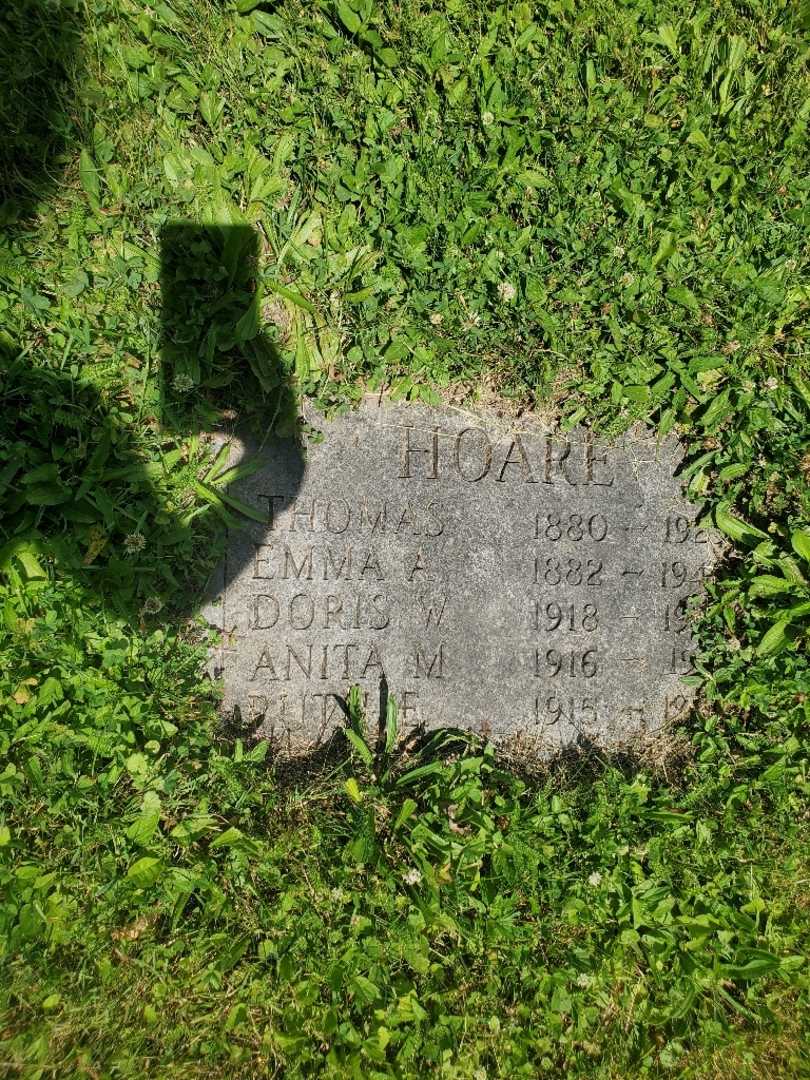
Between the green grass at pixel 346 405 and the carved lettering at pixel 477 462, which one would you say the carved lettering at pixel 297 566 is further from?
the carved lettering at pixel 477 462

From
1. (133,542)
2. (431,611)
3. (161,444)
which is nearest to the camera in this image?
(133,542)

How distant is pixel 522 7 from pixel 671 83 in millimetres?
781

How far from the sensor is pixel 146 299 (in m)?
2.77

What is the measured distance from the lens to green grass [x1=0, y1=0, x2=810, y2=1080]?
2551 millimetres

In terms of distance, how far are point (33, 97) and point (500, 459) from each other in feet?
8.13

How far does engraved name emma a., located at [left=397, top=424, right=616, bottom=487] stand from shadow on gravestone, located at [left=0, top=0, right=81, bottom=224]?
1865mm

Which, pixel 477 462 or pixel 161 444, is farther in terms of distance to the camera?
pixel 477 462

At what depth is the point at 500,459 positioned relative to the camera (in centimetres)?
300

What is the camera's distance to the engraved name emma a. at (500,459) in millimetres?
2953

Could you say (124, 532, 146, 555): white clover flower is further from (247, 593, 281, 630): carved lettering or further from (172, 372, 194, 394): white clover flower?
(172, 372, 194, 394): white clover flower

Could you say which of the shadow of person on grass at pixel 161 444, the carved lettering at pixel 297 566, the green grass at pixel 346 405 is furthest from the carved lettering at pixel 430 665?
the shadow of person on grass at pixel 161 444

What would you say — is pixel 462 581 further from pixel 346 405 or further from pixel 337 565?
pixel 346 405

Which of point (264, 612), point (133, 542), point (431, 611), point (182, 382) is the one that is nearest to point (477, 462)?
point (431, 611)

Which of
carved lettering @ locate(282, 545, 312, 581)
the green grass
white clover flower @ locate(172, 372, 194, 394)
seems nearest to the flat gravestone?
carved lettering @ locate(282, 545, 312, 581)
